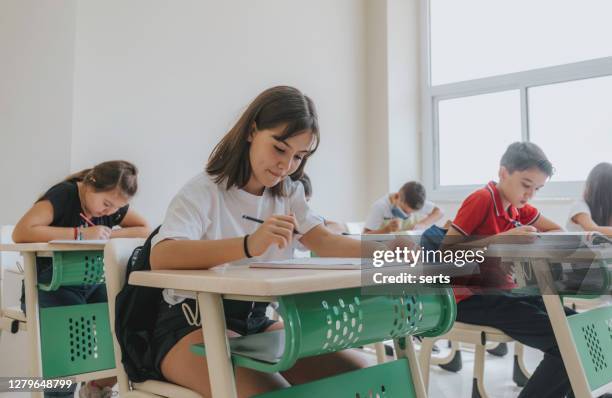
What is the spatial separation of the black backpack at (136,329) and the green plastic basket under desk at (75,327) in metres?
0.81

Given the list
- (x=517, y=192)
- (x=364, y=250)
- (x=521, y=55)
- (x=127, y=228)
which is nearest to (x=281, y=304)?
(x=364, y=250)

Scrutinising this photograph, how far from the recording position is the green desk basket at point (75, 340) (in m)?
1.81

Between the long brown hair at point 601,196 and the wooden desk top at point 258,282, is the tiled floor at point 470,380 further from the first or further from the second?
the wooden desk top at point 258,282

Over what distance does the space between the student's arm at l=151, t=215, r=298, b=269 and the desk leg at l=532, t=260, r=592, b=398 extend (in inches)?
29.7

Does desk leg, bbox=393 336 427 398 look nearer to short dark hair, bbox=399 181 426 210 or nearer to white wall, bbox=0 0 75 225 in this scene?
white wall, bbox=0 0 75 225

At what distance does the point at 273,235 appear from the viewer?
95 cm

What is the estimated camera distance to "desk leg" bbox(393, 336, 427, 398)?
43.0 inches

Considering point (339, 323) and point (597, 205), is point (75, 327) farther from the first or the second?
point (597, 205)

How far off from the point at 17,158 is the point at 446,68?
11.8 feet

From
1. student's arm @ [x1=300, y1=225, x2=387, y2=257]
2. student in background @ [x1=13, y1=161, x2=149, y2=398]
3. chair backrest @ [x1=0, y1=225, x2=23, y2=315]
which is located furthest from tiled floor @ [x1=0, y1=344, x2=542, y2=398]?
student's arm @ [x1=300, y1=225, x2=387, y2=257]

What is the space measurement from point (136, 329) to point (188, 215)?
9.2 inches

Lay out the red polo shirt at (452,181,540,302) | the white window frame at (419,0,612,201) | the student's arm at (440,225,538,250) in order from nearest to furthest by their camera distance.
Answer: the student's arm at (440,225,538,250), the red polo shirt at (452,181,540,302), the white window frame at (419,0,612,201)

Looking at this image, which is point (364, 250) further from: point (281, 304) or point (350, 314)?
point (281, 304)

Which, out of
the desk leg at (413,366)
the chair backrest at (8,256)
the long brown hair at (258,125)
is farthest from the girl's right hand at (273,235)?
the chair backrest at (8,256)
